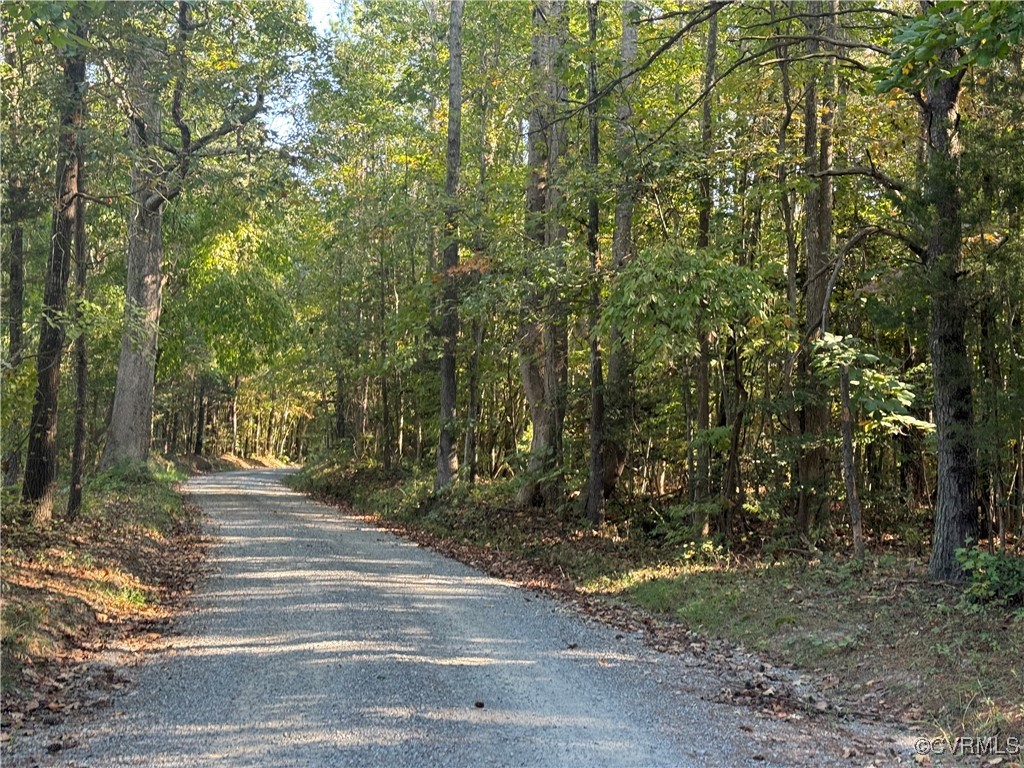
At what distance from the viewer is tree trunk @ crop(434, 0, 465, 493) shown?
61.8ft

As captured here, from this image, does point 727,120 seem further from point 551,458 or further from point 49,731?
point 49,731

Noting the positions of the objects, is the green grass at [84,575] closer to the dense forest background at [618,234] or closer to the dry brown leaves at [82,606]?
the dry brown leaves at [82,606]

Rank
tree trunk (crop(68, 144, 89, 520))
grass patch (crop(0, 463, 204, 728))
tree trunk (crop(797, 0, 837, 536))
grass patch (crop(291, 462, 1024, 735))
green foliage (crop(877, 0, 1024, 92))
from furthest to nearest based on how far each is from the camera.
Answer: tree trunk (crop(797, 0, 837, 536))
tree trunk (crop(68, 144, 89, 520))
grass patch (crop(0, 463, 204, 728))
grass patch (crop(291, 462, 1024, 735))
green foliage (crop(877, 0, 1024, 92))

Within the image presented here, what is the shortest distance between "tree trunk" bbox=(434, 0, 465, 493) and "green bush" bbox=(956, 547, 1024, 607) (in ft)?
39.7

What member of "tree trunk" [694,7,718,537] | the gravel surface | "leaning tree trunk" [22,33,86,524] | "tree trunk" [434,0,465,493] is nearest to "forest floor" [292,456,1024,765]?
the gravel surface

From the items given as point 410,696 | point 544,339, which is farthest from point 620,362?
point 410,696

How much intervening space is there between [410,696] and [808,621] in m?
4.58

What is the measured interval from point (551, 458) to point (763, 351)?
5.17 m

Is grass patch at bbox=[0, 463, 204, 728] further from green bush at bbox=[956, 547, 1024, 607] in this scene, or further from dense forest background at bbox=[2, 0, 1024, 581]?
green bush at bbox=[956, 547, 1024, 607]

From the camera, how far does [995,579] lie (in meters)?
7.91

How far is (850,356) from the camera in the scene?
9070 millimetres

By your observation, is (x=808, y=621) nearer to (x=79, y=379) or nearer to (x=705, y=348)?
(x=705, y=348)

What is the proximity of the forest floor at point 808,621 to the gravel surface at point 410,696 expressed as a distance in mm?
727

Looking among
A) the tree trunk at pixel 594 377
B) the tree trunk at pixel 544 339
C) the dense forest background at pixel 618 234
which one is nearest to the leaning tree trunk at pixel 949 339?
the dense forest background at pixel 618 234
